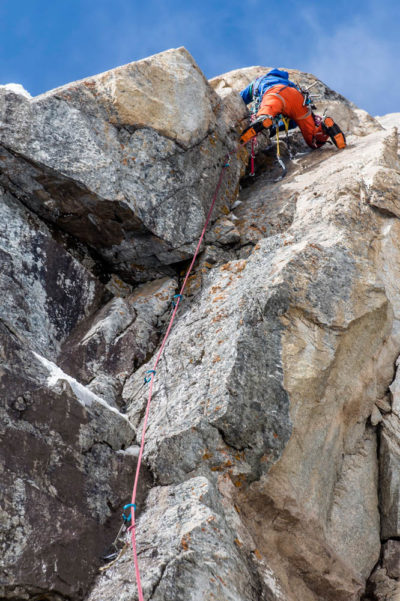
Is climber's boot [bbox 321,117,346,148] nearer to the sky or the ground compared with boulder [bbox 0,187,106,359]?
nearer to the sky

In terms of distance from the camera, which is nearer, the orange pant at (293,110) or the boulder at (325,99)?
the orange pant at (293,110)

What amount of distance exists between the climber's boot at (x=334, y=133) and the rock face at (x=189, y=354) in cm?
84

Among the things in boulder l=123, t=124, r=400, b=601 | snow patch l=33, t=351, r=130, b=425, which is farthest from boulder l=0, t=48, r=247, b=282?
snow patch l=33, t=351, r=130, b=425

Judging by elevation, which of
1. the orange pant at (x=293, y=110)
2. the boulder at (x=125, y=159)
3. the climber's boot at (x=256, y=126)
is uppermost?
the orange pant at (x=293, y=110)

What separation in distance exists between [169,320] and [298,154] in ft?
18.0

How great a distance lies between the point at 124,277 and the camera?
9.72 m

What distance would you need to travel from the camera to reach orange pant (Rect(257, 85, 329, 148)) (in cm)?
1141

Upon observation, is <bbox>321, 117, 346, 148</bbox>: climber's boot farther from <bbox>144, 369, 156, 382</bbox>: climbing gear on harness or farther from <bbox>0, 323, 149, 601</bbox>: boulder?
<bbox>0, 323, 149, 601</bbox>: boulder

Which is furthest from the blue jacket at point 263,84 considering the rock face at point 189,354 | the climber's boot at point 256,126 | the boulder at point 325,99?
the rock face at point 189,354

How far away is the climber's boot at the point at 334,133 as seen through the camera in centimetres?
1174

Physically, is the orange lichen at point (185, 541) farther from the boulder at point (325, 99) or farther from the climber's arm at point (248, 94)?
the boulder at point (325, 99)

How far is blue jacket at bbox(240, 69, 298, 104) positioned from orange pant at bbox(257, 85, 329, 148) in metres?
0.37

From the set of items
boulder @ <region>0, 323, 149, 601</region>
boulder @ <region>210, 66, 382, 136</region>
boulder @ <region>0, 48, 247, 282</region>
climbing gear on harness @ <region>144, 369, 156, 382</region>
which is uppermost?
boulder @ <region>210, 66, 382, 136</region>

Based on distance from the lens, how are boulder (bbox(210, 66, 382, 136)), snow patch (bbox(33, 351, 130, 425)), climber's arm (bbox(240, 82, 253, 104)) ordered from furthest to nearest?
boulder (bbox(210, 66, 382, 136)) → climber's arm (bbox(240, 82, 253, 104)) → snow patch (bbox(33, 351, 130, 425))
